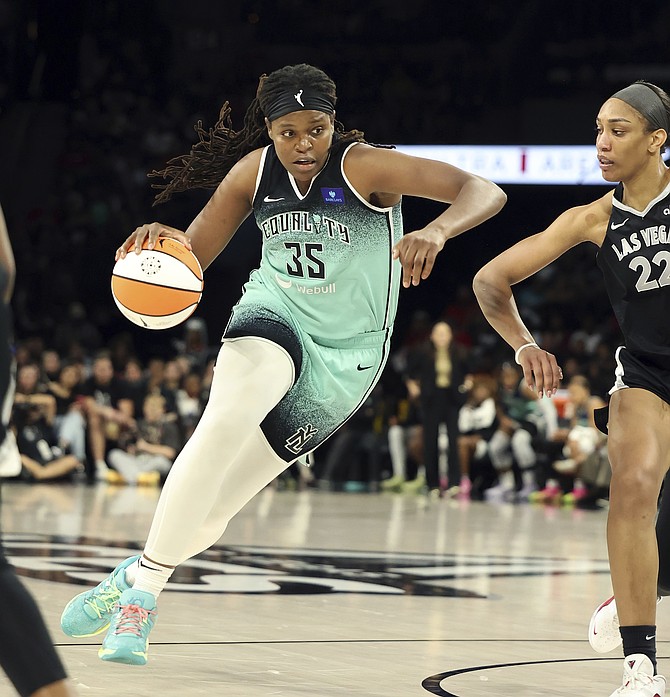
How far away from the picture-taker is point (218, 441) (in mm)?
4133

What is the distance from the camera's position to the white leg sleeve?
4.14 metres

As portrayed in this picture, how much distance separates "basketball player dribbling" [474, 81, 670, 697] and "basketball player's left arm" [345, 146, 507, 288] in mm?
222

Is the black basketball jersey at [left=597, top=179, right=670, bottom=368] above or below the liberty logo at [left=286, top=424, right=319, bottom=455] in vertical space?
above

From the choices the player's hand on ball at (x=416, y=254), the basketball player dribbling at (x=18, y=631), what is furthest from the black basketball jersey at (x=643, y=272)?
the basketball player dribbling at (x=18, y=631)

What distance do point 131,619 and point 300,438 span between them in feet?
2.73

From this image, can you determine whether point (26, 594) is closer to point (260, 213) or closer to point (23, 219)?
point (260, 213)

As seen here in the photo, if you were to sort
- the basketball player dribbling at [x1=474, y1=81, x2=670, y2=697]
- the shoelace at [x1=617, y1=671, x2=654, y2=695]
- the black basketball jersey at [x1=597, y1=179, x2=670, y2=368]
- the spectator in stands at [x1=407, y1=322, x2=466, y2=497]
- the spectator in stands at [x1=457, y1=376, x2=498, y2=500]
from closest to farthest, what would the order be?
the shoelace at [x1=617, y1=671, x2=654, y2=695]
the basketball player dribbling at [x1=474, y1=81, x2=670, y2=697]
the black basketball jersey at [x1=597, y1=179, x2=670, y2=368]
the spectator in stands at [x1=407, y1=322, x2=466, y2=497]
the spectator in stands at [x1=457, y1=376, x2=498, y2=500]

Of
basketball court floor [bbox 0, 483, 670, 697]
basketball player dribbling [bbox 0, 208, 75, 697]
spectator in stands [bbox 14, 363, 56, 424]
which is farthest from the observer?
spectator in stands [bbox 14, 363, 56, 424]

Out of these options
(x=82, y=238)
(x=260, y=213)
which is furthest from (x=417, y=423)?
(x=260, y=213)

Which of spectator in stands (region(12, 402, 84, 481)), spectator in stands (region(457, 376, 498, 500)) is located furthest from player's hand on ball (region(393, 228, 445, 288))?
spectator in stands (region(12, 402, 84, 481))

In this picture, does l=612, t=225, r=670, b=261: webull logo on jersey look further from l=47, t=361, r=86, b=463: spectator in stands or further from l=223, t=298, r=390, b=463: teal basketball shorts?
l=47, t=361, r=86, b=463: spectator in stands

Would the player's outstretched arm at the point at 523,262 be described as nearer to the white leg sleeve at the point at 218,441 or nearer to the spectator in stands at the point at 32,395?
the white leg sleeve at the point at 218,441

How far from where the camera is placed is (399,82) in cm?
1905

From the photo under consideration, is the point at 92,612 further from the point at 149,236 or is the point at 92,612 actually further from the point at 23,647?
the point at 23,647
